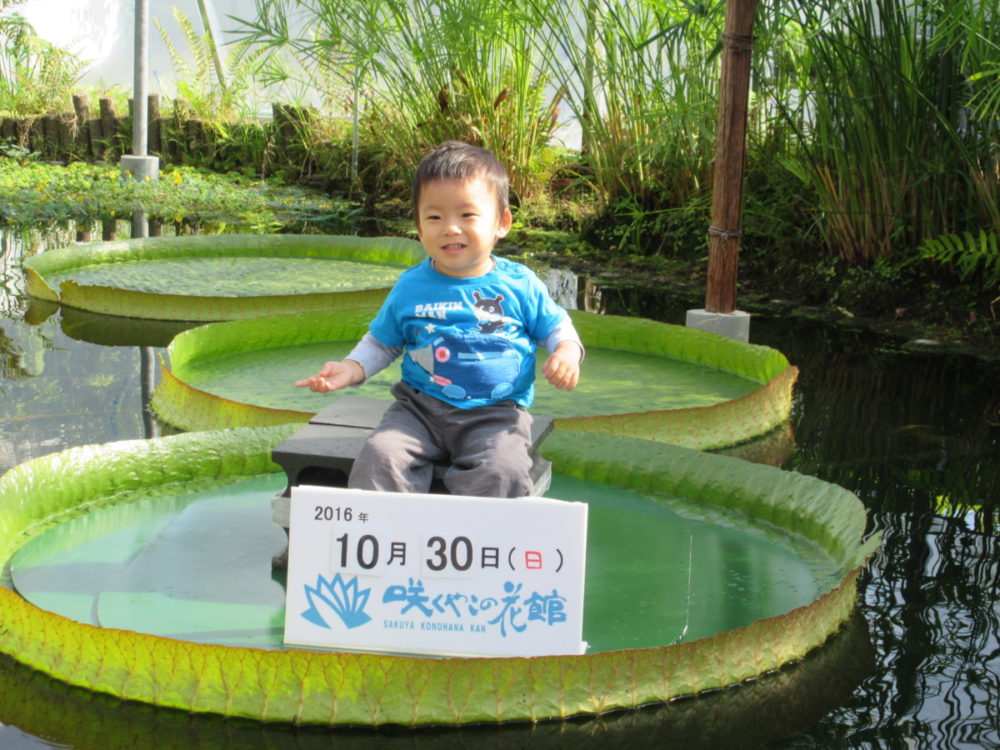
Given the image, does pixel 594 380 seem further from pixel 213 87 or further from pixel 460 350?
pixel 213 87

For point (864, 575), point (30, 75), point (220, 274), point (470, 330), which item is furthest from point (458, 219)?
point (30, 75)

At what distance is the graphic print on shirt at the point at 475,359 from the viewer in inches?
84.7

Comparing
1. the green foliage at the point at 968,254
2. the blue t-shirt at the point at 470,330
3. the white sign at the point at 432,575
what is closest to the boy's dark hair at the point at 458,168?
the blue t-shirt at the point at 470,330

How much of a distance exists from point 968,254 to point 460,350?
290 cm

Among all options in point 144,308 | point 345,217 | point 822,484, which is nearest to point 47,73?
point 345,217

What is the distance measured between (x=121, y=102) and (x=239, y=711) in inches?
469

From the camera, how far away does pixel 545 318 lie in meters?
2.23

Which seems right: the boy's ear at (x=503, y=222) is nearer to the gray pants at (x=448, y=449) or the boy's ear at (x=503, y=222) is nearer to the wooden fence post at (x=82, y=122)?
the gray pants at (x=448, y=449)

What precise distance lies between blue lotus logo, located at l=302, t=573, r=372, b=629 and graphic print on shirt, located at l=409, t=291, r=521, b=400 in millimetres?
482

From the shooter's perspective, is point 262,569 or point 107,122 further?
point 107,122

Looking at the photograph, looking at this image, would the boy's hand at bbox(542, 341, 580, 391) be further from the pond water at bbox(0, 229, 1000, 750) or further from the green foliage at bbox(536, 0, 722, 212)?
the green foliage at bbox(536, 0, 722, 212)

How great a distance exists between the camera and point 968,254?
4.41m

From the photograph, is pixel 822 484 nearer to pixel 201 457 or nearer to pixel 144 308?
pixel 201 457

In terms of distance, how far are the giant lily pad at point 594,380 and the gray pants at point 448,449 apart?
29.5 inches
